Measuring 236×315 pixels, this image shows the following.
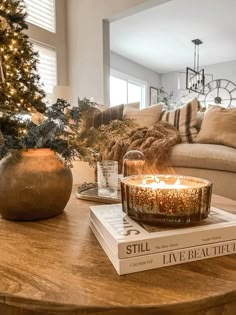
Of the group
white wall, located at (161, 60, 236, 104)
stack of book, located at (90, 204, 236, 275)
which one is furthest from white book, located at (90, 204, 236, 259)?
white wall, located at (161, 60, 236, 104)

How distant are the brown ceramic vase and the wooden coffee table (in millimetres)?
150

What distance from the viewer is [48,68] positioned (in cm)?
376

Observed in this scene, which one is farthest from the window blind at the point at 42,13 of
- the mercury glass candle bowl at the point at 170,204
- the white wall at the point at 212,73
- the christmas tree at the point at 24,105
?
the white wall at the point at 212,73

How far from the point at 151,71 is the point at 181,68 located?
786 millimetres

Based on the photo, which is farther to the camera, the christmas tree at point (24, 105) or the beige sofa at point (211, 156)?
the beige sofa at point (211, 156)

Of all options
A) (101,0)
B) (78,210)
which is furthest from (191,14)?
(78,210)

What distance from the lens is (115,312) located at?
0.38m

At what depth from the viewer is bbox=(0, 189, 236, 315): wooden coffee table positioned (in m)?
0.39

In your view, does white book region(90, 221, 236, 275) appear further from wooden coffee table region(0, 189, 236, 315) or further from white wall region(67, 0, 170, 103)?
white wall region(67, 0, 170, 103)

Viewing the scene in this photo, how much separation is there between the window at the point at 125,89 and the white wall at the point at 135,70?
0.10 metres

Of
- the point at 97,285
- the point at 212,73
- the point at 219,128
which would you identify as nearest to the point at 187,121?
the point at 219,128

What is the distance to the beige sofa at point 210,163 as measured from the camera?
1.99 metres

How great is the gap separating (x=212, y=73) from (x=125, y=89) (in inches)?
89.3

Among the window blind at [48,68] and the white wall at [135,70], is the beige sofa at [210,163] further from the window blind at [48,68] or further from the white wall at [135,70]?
the white wall at [135,70]
